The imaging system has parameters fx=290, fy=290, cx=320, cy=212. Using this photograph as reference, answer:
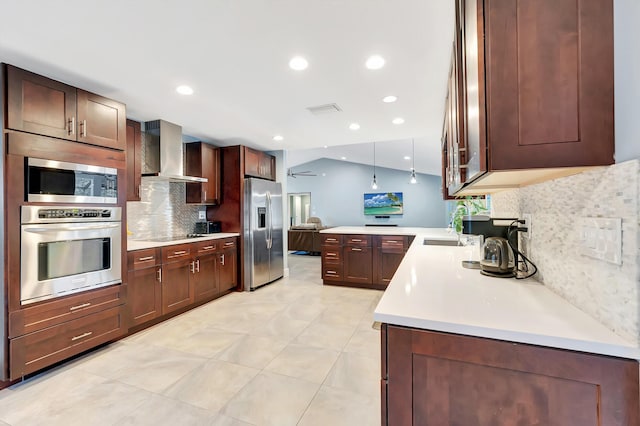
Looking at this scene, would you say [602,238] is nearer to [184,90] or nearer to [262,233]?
[184,90]

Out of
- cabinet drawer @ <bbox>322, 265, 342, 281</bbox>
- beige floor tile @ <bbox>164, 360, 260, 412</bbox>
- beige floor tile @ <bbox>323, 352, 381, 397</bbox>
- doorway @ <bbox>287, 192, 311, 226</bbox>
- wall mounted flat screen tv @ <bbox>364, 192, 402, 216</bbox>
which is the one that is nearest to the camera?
beige floor tile @ <bbox>164, 360, 260, 412</bbox>

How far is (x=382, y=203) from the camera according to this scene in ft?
34.8

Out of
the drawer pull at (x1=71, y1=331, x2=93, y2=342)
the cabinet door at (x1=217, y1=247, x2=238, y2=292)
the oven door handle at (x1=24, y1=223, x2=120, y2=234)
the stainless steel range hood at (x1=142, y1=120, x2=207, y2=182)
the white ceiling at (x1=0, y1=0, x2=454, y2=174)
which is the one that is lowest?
the drawer pull at (x1=71, y1=331, x2=93, y2=342)

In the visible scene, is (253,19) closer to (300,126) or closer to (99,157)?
(99,157)

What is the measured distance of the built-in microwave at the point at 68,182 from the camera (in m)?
2.10

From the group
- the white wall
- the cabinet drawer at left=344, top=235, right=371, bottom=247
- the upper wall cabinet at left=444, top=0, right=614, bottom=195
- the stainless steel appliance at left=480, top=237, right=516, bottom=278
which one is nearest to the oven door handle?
the upper wall cabinet at left=444, top=0, right=614, bottom=195

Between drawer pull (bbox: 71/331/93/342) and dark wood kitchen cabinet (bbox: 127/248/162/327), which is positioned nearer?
drawer pull (bbox: 71/331/93/342)

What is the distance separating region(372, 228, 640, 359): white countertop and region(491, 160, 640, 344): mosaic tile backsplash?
5 centimetres

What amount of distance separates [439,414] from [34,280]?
2.71 meters

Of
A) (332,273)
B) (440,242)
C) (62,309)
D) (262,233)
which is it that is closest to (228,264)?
(262,233)

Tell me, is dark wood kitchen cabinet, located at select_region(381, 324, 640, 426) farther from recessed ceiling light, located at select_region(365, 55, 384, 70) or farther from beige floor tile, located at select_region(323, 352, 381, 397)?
recessed ceiling light, located at select_region(365, 55, 384, 70)

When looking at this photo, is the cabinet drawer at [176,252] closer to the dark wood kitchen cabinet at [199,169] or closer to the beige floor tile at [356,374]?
the dark wood kitchen cabinet at [199,169]

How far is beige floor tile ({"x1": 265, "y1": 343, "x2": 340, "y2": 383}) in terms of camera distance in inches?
85.6

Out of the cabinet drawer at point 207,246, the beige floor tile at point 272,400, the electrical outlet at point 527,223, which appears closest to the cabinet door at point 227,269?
the cabinet drawer at point 207,246
